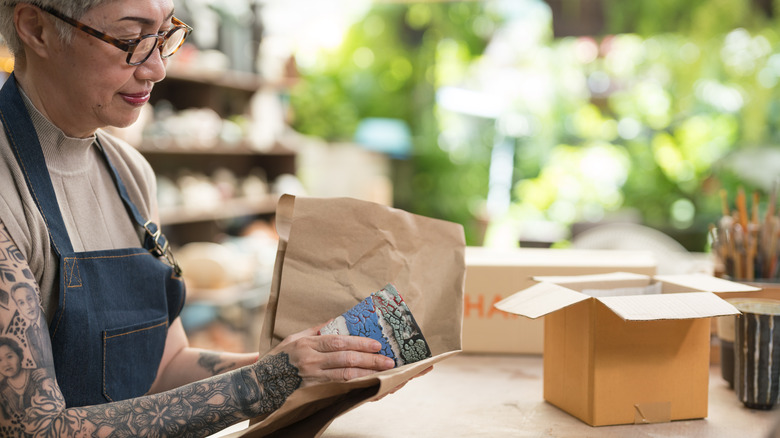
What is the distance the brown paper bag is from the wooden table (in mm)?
164

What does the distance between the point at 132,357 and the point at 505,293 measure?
90 cm

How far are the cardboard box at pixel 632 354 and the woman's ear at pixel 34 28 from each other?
1.00m

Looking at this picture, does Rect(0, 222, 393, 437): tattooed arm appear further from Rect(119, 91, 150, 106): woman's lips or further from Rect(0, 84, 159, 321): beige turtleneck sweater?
Rect(119, 91, 150, 106): woman's lips

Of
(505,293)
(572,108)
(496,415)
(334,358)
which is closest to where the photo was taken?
(334,358)

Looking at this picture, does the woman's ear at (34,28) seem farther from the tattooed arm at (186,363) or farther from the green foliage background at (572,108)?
the green foliage background at (572,108)

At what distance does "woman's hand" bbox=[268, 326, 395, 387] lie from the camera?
1167 millimetres

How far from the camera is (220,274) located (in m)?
4.23

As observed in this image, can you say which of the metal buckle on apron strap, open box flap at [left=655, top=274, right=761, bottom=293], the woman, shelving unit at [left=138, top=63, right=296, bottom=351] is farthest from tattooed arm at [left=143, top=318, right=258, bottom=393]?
shelving unit at [left=138, top=63, right=296, bottom=351]

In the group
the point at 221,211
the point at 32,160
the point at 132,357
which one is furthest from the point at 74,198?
the point at 221,211

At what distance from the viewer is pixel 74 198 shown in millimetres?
1424

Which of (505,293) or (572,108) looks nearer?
(505,293)

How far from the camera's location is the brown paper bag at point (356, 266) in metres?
1.29

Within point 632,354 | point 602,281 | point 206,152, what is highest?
point 206,152

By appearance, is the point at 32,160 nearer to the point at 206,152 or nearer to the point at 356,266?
the point at 356,266
